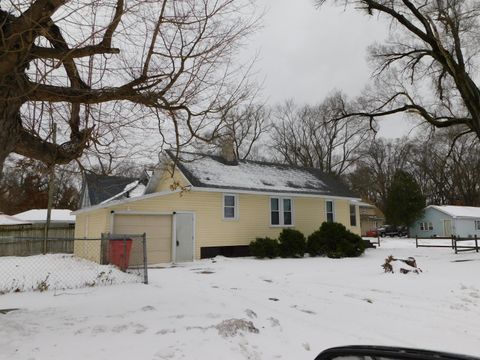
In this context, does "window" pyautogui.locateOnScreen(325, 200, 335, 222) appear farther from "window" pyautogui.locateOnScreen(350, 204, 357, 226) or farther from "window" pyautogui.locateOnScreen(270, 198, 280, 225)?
"window" pyautogui.locateOnScreen(270, 198, 280, 225)

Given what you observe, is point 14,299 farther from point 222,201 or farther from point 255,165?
point 255,165

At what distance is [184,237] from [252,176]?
18.9 feet

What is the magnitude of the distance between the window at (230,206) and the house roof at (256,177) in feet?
2.27

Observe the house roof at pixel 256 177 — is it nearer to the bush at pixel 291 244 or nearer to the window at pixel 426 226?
the bush at pixel 291 244

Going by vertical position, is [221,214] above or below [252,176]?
below

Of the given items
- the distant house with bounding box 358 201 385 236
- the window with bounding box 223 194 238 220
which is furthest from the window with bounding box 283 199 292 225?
the distant house with bounding box 358 201 385 236

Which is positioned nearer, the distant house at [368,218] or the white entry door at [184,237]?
the white entry door at [184,237]

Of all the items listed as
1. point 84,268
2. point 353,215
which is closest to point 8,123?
point 84,268

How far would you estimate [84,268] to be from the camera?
1455 cm

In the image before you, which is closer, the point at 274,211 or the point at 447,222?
the point at 274,211

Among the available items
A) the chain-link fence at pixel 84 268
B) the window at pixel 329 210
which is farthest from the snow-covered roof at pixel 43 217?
the window at pixel 329 210

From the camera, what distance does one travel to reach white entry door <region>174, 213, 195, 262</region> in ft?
59.9

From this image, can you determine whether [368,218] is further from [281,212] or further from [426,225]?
[281,212]

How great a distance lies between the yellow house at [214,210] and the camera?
17500 mm
